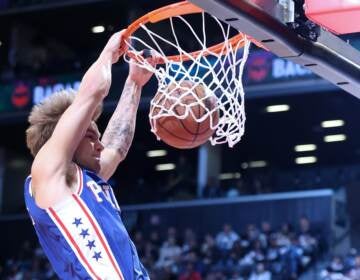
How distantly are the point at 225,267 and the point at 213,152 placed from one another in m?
5.68

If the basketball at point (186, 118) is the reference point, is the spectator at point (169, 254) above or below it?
below

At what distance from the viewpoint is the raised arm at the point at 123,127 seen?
Answer: 3.35 metres

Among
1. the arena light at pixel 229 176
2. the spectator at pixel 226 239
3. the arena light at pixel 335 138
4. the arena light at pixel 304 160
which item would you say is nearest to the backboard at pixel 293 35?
the spectator at pixel 226 239

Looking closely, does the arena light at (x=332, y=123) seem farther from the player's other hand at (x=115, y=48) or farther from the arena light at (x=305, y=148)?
the player's other hand at (x=115, y=48)

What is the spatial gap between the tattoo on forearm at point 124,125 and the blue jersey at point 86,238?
0.56 metres

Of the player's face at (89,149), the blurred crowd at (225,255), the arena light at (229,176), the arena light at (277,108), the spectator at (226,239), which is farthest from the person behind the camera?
→ the arena light at (229,176)

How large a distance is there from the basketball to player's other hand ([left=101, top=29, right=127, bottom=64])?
16.4 inches

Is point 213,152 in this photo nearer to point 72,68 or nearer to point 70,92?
point 72,68

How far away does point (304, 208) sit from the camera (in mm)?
15789

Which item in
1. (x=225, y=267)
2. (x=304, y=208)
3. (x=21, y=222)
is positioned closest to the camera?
(x=225, y=267)

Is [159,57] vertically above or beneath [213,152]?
above

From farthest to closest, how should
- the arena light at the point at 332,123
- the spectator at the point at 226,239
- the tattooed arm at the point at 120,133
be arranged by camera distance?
1. the arena light at the point at 332,123
2. the spectator at the point at 226,239
3. the tattooed arm at the point at 120,133

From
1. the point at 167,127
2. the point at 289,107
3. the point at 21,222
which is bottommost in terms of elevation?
the point at 21,222

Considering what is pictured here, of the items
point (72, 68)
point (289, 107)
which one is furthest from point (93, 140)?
point (72, 68)
